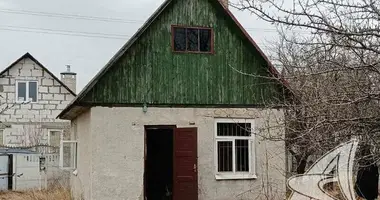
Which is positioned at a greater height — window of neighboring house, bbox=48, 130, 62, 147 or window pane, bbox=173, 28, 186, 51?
window pane, bbox=173, 28, 186, 51

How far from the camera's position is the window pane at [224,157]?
1423 cm

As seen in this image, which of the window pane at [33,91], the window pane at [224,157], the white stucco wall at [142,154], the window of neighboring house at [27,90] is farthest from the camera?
the window pane at [33,91]

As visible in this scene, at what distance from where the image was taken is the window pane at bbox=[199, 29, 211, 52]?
46.8ft

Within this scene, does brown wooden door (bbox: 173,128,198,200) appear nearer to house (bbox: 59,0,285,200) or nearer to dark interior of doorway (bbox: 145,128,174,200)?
house (bbox: 59,0,285,200)

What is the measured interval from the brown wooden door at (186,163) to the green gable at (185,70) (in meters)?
0.83

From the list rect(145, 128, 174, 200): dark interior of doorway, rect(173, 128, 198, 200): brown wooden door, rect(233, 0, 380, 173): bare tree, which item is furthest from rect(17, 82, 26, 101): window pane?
rect(233, 0, 380, 173): bare tree

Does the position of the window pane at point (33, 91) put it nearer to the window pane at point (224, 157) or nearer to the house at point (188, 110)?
the house at point (188, 110)

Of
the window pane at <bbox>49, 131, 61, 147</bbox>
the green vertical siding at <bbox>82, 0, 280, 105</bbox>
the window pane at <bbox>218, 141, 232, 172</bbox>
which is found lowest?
the window pane at <bbox>218, 141, 232, 172</bbox>

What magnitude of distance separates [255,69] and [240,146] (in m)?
2.12

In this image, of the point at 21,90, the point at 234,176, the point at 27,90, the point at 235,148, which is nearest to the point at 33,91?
the point at 27,90

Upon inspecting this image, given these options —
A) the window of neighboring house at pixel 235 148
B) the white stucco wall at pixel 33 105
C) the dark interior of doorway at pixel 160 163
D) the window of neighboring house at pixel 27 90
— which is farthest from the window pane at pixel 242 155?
the window of neighboring house at pixel 27 90

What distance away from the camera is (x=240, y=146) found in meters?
14.3

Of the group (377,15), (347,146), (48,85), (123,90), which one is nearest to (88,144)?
(123,90)

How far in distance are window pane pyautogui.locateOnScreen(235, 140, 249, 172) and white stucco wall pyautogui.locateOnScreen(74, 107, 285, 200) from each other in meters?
A: 0.31
